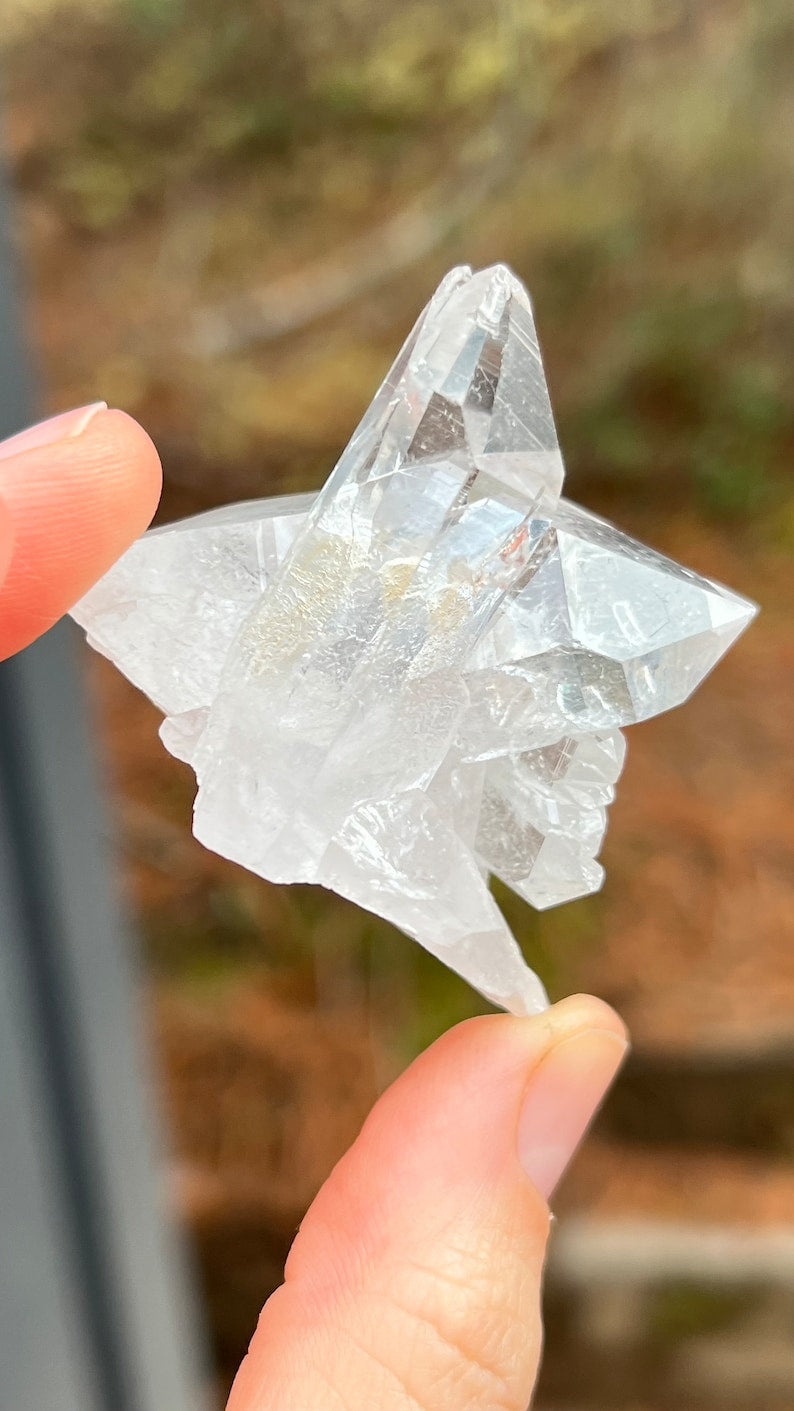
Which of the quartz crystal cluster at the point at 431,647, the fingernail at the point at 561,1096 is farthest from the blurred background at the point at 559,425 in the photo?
the quartz crystal cluster at the point at 431,647

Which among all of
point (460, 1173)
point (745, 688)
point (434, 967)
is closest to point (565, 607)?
point (460, 1173)

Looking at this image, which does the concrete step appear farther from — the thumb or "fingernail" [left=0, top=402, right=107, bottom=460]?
"fingernail" [left=0, top=402, right=107, bottom=460]

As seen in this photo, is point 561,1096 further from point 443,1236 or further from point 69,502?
point 69,502

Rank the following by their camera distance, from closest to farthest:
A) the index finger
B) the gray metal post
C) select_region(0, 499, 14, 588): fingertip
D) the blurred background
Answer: select_region(0, 499, 14, 588): fingertip
the index finger
the gray metal post
the blurred background

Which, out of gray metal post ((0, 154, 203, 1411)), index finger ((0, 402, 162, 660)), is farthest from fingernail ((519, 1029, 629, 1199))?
gray metal post ((0, 154, 203, 1411))

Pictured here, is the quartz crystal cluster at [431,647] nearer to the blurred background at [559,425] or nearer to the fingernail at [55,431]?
the fingernail at [55,431]

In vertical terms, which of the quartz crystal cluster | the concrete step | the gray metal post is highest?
the quartz crystal cluster

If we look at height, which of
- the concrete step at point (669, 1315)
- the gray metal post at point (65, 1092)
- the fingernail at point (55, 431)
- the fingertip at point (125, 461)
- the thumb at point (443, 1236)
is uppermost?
the fingernail at point (55, 431)
